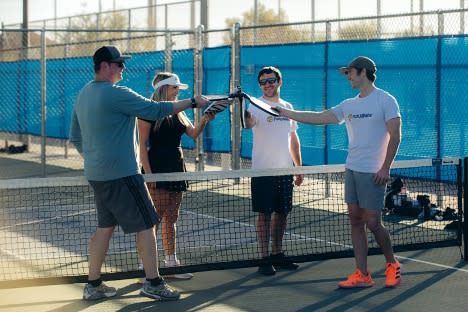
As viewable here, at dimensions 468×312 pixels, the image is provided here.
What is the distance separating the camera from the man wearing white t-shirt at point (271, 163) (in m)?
8.28

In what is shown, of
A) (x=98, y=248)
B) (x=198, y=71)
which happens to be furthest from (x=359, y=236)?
(x=198, y=71)

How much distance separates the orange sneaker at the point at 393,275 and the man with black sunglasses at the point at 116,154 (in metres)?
1.75

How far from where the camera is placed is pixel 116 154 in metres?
7.00

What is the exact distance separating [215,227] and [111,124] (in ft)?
13.1

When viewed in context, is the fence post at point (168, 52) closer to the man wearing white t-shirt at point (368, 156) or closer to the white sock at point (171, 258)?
the white sock at point (171, 258)

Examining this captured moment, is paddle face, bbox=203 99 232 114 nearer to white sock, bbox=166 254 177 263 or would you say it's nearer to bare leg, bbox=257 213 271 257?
bare leg, bbox=257 213 271 257

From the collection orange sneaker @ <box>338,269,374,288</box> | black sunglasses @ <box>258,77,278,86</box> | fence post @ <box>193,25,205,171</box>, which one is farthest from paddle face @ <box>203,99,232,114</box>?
fence post @ <box>193,25,205,171</box>

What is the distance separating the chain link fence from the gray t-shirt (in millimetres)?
5424

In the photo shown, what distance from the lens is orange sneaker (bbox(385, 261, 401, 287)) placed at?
7652 mm

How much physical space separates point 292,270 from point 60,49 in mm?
33243

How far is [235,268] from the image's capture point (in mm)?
8031

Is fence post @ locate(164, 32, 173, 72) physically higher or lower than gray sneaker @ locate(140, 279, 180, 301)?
higher

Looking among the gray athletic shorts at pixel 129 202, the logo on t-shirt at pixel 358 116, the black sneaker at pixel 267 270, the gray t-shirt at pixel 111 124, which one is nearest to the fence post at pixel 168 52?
the black sneaker at pixel 267 270

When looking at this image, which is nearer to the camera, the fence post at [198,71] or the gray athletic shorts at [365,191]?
the gray athletic shorts at [365,191]
